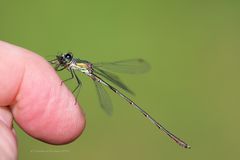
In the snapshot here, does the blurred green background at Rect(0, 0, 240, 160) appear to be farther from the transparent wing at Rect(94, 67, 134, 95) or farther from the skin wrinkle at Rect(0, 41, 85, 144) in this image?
the skin wrinkle at Rect(0, 41, 85, 144)

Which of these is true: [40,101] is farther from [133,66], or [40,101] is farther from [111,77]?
[133,66]

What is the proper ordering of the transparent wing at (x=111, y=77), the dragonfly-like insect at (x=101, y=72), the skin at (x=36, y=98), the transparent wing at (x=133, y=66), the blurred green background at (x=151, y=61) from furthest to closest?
the blurred green background at (x=151, y=61)
the transparent wing at (x=133, y=66)
the transparent wing at (x=111, y=77)
the dragonfly-like insect at (x=101, y=72)
the skin at (x=36, y=98)

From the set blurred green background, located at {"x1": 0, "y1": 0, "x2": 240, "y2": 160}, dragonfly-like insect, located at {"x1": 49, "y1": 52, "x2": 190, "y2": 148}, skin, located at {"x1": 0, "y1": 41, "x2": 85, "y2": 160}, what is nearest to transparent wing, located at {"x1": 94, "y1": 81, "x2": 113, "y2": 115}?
dragonfly-like insect, located at {"x1": 49, "y1": 52, "x2": 190, "y2": 148}

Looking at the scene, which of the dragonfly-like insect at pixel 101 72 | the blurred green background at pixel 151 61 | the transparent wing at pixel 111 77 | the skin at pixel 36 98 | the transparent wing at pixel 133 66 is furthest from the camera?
the blurred green background at pixel 151 61

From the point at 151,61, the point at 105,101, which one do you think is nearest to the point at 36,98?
the point at 105,101

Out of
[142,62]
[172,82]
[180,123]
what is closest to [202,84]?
[172,82]

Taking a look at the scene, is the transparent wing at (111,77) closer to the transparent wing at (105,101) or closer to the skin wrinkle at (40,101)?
the transparent wing at (105,101)

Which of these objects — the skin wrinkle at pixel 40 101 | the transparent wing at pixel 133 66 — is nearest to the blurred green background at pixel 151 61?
the transparent wing at pixel 133 66
